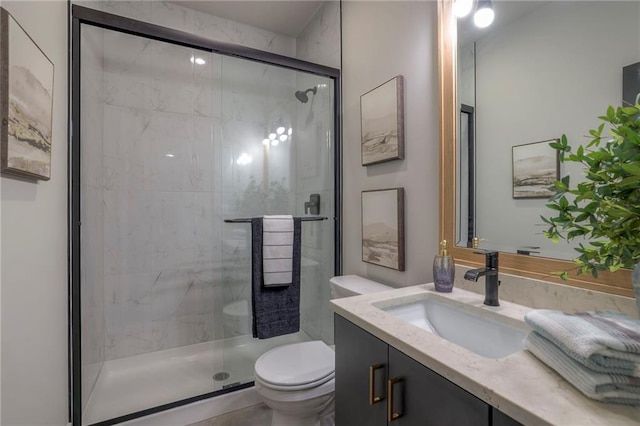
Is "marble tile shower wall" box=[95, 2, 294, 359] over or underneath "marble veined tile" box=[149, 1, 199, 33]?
underneath

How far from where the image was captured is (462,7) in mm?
1204

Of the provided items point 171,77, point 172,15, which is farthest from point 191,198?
point 172,15

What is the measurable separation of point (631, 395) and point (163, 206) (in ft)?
8.15

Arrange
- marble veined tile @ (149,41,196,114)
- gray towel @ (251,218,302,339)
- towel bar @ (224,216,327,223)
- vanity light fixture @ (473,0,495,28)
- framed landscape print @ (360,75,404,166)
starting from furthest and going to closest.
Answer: marble veined tile @ (149,41,196,114)
towel bar @ (224,216,327,223)
gray towel @ (251,218,302,339)
framed landscape print @ (360,75,404,166)
vanity light fixture @ (473,0,495,28)

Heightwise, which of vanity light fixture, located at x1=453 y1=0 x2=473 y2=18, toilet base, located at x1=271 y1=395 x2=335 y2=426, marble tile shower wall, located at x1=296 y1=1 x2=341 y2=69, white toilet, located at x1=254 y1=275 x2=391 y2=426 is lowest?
toilet base, located at x1=271 y1=395 x2=335 y2=426

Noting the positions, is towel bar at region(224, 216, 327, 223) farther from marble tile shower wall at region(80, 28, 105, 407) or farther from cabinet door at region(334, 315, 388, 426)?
cabinet door at region(334, 315, 388, 426)

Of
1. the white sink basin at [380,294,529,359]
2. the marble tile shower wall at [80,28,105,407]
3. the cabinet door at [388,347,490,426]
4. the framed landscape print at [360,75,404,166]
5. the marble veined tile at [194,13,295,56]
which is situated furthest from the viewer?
the marble veined tile at [194,13,295,56]

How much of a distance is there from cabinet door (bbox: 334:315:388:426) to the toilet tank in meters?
0.52

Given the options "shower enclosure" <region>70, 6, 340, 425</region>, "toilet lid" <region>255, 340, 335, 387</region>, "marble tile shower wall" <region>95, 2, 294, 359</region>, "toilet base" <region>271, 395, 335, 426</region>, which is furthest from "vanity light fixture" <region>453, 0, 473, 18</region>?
"toilet base" <region>271, 395, 335, 426</region>

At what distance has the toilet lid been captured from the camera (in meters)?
1.31

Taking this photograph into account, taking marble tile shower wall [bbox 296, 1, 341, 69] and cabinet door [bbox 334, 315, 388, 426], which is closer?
cabinet door [bbox 334, 315, 388, 426]

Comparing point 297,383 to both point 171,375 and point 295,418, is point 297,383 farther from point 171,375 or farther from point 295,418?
point 171,375

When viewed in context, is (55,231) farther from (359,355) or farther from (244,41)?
(244,41)

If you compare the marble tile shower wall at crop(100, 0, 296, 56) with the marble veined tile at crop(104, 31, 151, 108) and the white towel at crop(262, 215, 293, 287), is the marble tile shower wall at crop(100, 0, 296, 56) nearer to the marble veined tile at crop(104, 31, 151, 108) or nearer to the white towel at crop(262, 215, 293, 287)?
the marble veined tile at crop(104, 31, 151, 108)
